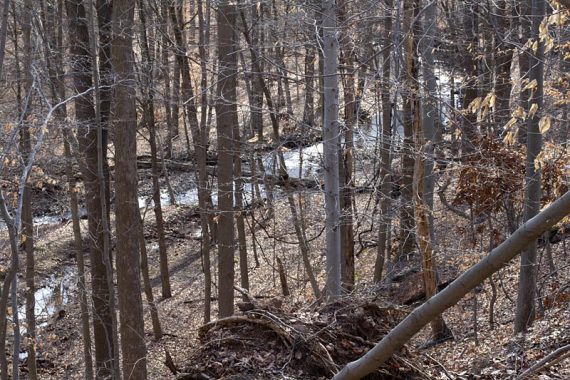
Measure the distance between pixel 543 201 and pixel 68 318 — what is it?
1353 cm

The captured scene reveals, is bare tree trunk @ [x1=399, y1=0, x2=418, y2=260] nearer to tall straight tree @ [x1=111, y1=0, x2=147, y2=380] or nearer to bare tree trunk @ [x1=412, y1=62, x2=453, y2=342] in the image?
bare tree trunk @ [x1=412, y1=62, x2=453, y2=342]

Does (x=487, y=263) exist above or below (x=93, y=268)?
above

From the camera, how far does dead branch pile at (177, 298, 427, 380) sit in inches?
243

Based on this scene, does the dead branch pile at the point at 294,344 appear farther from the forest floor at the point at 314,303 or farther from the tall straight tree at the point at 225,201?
the tall straight tree at the point at 225,201

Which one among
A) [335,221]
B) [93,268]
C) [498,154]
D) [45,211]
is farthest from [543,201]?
[45,211]

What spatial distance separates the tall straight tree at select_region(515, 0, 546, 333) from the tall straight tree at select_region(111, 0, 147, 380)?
6.05 metres

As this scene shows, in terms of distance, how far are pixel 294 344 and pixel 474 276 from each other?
3.48 m

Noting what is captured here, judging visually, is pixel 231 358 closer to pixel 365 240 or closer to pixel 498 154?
pixel 498 154

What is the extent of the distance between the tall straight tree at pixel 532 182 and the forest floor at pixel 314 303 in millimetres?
254

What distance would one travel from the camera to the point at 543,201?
10.3 meters

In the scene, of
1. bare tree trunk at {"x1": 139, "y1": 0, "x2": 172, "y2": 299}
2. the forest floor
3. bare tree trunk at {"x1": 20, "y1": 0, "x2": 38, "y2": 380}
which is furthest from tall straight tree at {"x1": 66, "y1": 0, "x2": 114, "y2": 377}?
bare tree trunk at {"x1": 139, "y1": 0, "x2": 172, "y2": 299}

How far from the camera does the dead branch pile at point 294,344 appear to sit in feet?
20.2

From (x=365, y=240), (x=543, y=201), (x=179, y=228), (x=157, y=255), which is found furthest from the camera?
(x=179, y=228)

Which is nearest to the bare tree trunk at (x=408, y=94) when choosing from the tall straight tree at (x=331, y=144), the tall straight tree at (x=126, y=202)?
the tall straight tree at (x=331, y=144)
